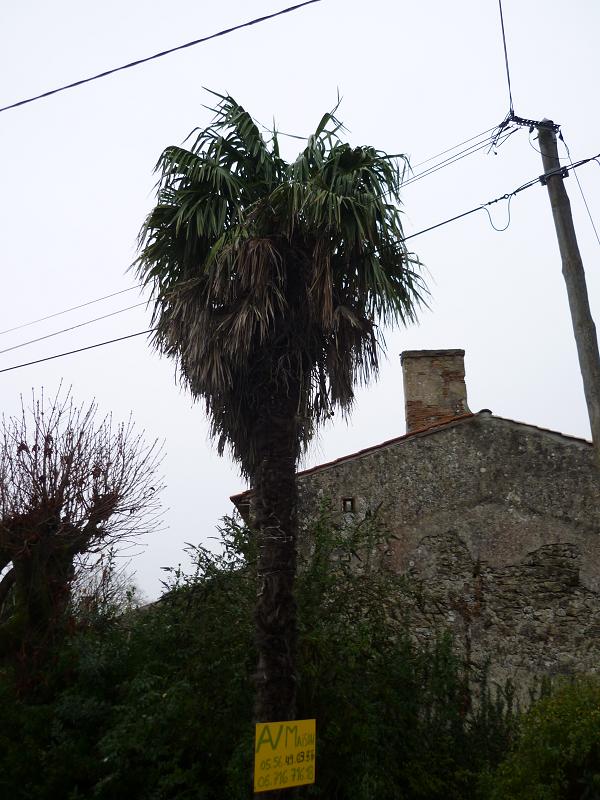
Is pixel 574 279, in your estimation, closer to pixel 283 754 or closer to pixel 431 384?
pixel 283 754

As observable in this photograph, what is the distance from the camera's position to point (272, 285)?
313 inches

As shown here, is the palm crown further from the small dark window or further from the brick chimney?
the brick chimney

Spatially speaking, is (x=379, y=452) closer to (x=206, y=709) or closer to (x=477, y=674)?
(x=477, y=674)

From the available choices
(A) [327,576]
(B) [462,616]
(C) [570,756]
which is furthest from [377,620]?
(C) [570,756]

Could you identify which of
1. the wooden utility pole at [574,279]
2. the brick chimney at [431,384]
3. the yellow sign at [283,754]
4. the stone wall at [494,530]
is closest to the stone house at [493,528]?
the stone wall at [494,530]

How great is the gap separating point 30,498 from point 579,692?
7.14 metres

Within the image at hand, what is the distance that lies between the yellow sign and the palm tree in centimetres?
111

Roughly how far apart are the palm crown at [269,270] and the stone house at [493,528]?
2.98 metres

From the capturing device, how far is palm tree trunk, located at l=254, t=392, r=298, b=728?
6.83 metres

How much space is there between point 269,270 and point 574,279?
287 cm

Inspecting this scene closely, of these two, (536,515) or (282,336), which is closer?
(282,336)

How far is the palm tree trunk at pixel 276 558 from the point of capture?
6.83m

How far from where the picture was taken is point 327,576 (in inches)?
349

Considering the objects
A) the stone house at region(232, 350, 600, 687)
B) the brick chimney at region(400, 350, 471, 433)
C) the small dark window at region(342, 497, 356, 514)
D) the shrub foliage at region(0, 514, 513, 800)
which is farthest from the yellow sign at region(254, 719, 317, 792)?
the brick chimney at region(400, 350, 471, 433)
